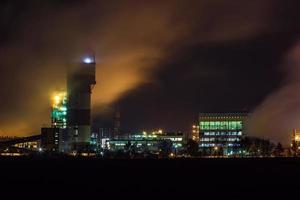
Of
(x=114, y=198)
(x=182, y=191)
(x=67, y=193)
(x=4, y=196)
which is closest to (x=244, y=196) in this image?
(x=182, y=191)

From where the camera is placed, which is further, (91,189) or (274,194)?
(91,189)

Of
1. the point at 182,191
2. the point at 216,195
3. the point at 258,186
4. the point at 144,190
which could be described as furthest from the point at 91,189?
the point at 258,186

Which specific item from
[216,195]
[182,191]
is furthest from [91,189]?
[216,195]

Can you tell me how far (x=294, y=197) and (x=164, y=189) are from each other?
15.8 metres

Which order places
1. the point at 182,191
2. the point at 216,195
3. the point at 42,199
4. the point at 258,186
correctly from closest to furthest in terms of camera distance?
the point at 42,199
the point at 216,195
the point at 182,191
the point at 258,186

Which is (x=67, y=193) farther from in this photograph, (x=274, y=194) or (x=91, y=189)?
(x=274, y=194)

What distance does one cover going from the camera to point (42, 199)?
53500 mm

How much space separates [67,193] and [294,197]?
21550mm

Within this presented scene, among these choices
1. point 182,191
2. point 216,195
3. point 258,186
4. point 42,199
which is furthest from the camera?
point 258,186

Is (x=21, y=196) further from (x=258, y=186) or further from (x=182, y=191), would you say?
(x=258, y=186)

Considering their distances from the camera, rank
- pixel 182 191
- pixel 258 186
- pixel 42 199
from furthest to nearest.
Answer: pixel 258 186 < pixel 182 191 < pixel 42 199

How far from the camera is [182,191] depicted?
2466 inches

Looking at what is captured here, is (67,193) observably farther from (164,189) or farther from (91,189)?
(164,189)

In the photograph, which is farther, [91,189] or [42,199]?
[91,189]
